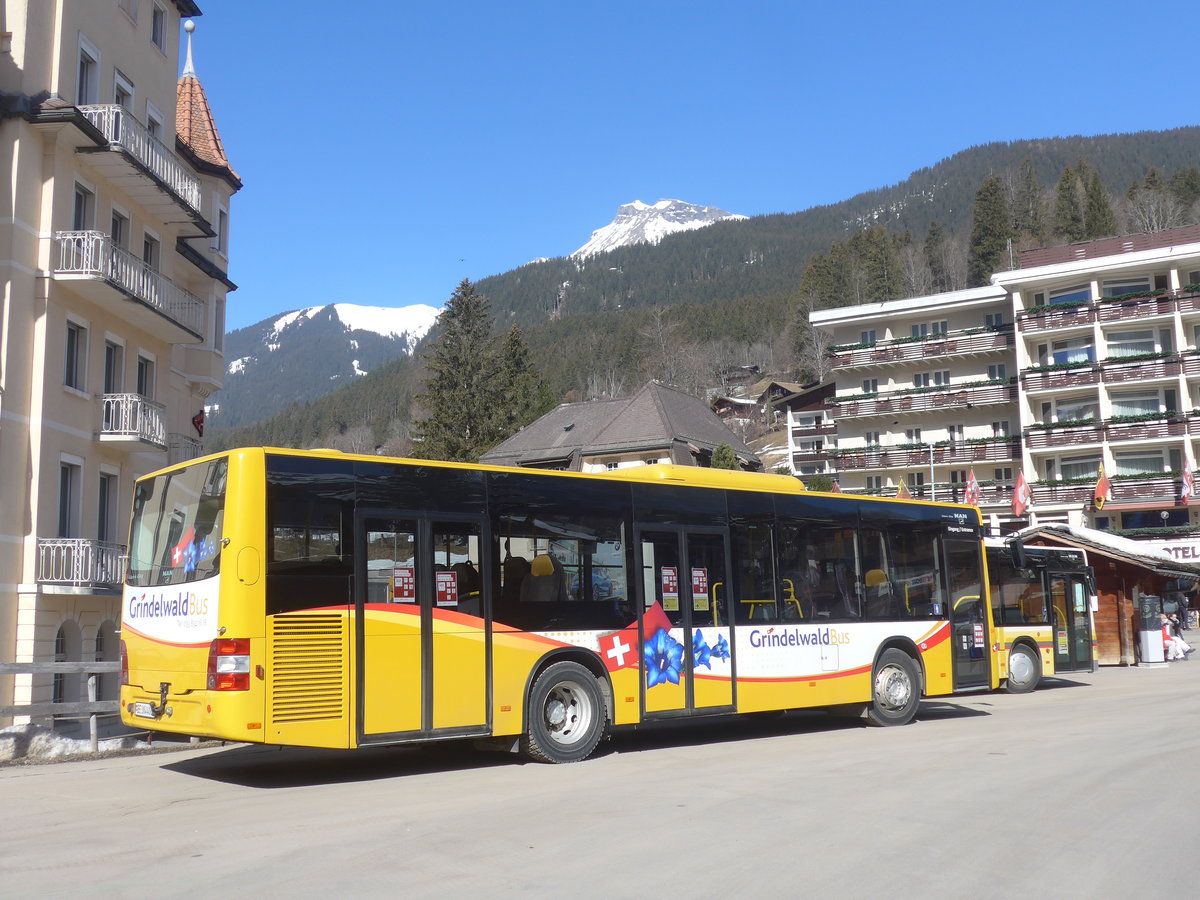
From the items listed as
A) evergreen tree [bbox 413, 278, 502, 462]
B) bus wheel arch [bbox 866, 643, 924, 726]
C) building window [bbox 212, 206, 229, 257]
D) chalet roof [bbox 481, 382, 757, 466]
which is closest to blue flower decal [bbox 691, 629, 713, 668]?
bus wheel arch [bbox 866, 643, 924, 726]

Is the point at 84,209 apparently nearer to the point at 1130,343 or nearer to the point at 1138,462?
the point at 1138,462

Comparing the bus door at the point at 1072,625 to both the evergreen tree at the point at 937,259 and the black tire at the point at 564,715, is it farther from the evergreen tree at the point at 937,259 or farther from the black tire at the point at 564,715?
the evergreen tree at the point at 937,259

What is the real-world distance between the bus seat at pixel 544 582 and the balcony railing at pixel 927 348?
56611 mm

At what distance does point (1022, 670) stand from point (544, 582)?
1456 cm

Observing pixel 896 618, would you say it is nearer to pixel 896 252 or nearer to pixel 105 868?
pixel 105 868

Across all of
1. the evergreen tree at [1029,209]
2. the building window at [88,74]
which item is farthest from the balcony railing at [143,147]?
the evergreen tree at [1029,209]

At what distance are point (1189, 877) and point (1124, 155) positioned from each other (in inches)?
7402

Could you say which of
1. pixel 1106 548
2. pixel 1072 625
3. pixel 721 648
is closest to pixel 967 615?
pixel 721 648

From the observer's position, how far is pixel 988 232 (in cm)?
12269

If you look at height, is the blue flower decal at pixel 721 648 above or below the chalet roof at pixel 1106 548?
below

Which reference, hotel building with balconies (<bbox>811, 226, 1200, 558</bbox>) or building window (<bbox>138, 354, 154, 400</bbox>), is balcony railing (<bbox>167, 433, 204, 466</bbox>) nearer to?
building window (<bbox>138, 354, 154, 400</bbox>)

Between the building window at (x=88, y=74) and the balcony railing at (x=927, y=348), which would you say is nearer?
the building window at (x=88, y=74)

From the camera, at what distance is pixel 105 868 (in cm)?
722

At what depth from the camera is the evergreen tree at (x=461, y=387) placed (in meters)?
74.3
